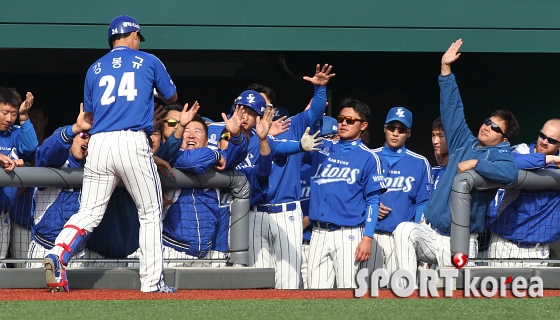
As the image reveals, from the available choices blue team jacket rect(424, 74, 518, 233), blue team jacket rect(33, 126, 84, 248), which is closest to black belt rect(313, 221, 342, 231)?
blue team jacket rect(424, 74, 518, 233)

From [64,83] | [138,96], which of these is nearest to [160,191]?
[138,96]

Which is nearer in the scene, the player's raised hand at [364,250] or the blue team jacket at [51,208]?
the blue team jacket at [51,208]

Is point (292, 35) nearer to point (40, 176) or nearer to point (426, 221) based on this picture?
point (426, 221)

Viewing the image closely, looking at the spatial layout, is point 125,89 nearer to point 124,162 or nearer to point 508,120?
point 124,162

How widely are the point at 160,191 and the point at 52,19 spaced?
2.34 m

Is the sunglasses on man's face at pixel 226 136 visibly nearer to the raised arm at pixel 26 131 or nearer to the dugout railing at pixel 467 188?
the raised arm at pixel 26 131

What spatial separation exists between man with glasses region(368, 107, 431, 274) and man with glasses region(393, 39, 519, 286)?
0.39 metres

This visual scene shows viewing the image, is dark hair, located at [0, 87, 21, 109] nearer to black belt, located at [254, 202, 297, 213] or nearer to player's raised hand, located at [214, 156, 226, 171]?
player's raised hand, located at [214, 156, 226, 171]

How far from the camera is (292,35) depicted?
6.32m

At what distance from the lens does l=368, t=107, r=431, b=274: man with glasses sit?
18.8ft

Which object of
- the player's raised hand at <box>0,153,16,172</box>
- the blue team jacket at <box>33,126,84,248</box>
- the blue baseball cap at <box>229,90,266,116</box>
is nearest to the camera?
the player's raised hand at <box>0,153,16,172</box>

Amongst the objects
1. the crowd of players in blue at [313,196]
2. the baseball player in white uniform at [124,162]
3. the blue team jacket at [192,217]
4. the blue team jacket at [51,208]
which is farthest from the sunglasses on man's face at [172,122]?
the baseball player in white uniform at [124,162]

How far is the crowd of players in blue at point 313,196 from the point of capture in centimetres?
488

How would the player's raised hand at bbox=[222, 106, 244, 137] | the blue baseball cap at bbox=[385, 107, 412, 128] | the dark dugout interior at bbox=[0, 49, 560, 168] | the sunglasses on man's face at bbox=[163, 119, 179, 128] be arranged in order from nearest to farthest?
the player's raised hand at bbox=[222, 106, 244, 137] → the sunglasses on man's face at bbox=[163, 119, 179, 128] → the blue baseball cap at bbox=[385, 107, 412, 128] → the dark dugout interior at bbox=[0, 49, 560, 168]
